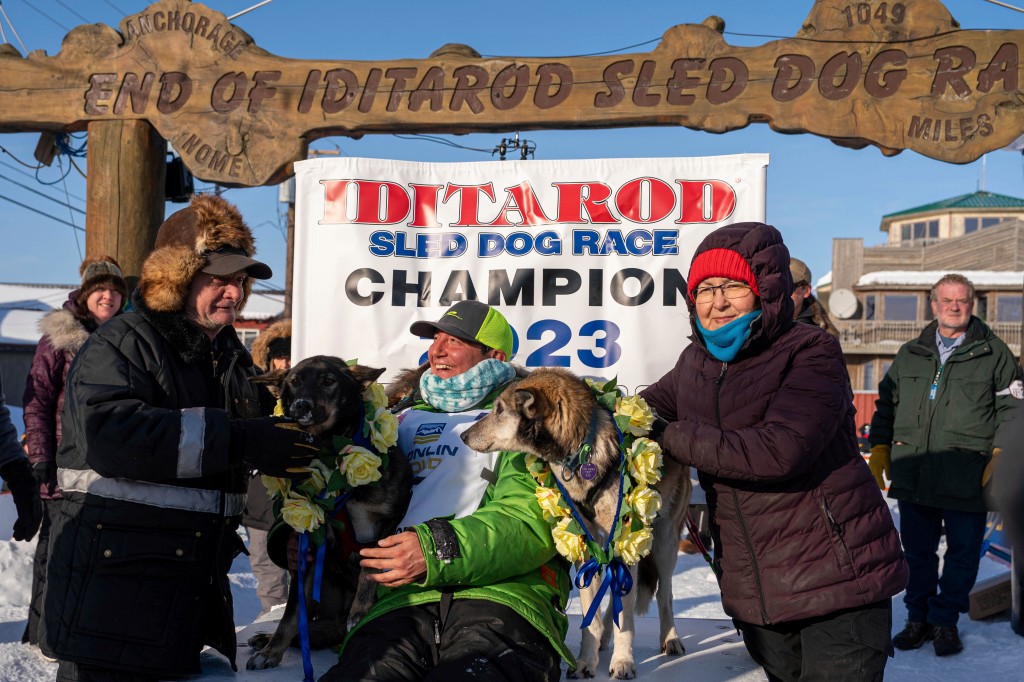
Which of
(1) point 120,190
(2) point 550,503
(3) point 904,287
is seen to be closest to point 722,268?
(2) point 550,503

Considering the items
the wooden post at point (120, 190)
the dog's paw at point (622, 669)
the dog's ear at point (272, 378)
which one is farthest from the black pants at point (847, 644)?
the wooden post at point (120, 190)

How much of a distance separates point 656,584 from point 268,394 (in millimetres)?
1755

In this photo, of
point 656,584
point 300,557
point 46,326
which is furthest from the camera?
point 46,326

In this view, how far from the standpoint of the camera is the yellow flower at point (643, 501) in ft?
9.57

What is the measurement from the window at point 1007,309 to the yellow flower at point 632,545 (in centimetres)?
3219

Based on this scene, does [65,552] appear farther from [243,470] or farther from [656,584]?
[656,584]

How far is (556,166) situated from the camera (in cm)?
478

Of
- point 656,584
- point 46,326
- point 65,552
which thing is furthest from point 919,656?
point 46,326

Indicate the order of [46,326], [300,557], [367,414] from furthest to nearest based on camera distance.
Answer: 1. [46,326]
2. [367,414]
3. [300,557]

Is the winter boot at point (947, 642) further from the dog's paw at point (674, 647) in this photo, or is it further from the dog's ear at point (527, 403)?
the dog's ear at point (527, 403)

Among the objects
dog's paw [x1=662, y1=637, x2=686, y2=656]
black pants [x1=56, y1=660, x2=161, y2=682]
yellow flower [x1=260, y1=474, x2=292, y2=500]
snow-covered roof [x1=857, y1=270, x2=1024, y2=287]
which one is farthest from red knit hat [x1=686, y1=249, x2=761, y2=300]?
snow-covered roof [x1=857, y1=270, x2=1024, y2=287]

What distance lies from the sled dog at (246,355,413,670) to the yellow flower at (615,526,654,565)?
32.9 inches

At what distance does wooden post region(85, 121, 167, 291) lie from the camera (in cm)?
504

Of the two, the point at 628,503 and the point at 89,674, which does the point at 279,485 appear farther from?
the point at 628,503
